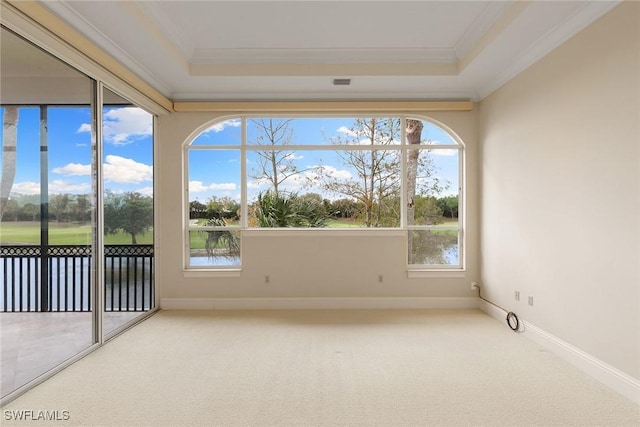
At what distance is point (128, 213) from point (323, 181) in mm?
2553

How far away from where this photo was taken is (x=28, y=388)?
2389mm

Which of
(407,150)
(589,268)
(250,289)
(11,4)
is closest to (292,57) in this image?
(407,150)

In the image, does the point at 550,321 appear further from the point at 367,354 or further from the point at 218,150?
the point at 218,150

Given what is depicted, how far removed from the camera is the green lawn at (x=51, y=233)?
2402 mm

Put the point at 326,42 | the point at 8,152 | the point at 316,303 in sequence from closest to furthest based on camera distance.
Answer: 1. the point at 8,152
2. the point at 326,42
3. the point at 316,303

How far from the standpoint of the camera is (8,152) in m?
2.37

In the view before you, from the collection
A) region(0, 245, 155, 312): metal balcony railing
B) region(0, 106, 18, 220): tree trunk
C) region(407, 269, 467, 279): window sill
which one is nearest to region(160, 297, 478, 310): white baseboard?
region(407, 269, 467, 279): window sill

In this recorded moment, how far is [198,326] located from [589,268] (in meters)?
3.97

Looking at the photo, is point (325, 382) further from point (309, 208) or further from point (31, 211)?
point (31, 211)

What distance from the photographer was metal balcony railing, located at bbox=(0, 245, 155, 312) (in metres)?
2.55

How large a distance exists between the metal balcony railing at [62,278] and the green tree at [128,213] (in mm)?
222

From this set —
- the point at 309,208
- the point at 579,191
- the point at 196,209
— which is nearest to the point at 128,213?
the point at 196,209

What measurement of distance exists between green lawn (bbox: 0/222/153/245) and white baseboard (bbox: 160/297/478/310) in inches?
54.8

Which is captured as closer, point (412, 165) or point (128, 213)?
point (128, 213)
